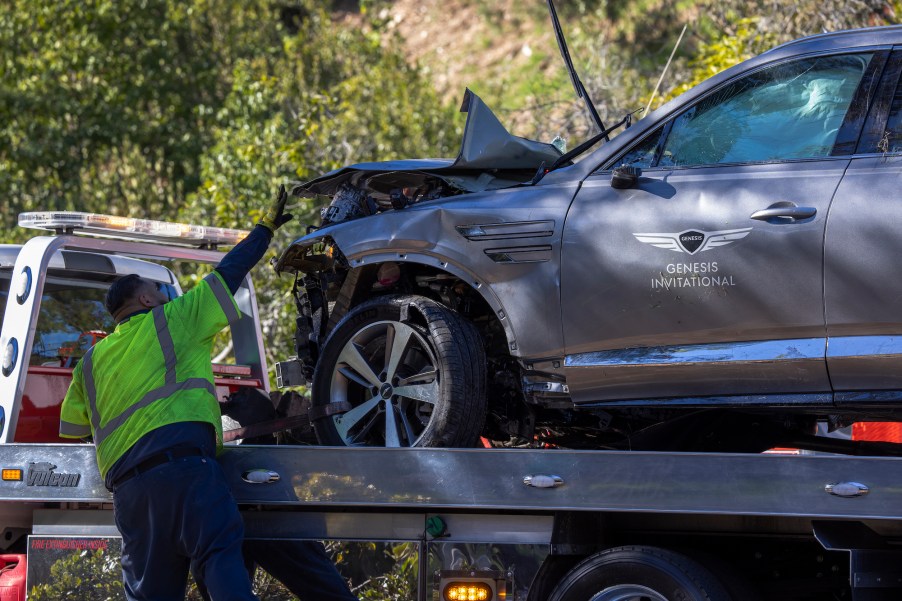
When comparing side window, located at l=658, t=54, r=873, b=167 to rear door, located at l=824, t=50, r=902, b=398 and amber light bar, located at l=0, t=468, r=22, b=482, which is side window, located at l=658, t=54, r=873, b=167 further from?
amber light bar, located at l=0, t=468, r=22, b=482

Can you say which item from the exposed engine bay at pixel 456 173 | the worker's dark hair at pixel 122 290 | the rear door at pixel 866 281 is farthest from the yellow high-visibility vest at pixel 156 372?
the rear door at pixel 866 281

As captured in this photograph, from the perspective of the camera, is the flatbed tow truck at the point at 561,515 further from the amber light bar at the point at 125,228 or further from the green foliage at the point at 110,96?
the green foliage at the point at 110,96

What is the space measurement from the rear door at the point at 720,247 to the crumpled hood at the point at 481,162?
57cm

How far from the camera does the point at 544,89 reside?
67.3 ft

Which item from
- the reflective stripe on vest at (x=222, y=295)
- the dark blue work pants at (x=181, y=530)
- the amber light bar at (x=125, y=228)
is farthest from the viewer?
the amber light bar at (x=125, y=228)

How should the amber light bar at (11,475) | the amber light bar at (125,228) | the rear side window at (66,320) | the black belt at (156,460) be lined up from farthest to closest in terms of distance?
the rear side window at (66,320), the amber light bar at (125,228), the amber light bar at (11,475), the black belt at (156,460)

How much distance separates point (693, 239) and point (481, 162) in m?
1.16

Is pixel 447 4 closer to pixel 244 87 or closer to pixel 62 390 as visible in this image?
pixel 244 87

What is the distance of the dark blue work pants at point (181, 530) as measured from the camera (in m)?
4.45

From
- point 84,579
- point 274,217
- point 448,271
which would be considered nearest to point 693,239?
point 448,271

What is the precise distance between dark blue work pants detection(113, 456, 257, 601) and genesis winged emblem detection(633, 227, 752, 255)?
189 cm

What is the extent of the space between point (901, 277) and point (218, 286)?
2601 millimetres

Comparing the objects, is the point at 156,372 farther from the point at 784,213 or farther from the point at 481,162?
the point at 784,213

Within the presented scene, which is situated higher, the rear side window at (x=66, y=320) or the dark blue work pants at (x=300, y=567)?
the rear side window at (x=66, y=320)
